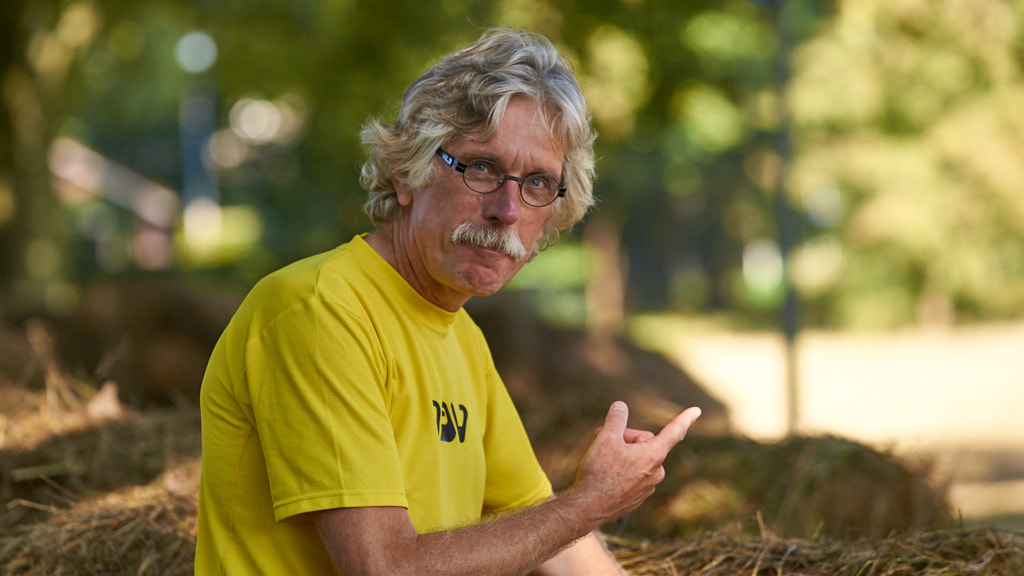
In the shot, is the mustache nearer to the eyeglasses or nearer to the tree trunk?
the eyeglasses

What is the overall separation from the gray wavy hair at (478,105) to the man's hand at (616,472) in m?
0.66

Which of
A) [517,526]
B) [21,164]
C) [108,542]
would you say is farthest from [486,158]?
[21,164]

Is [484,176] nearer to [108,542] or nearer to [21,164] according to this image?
[108,542]

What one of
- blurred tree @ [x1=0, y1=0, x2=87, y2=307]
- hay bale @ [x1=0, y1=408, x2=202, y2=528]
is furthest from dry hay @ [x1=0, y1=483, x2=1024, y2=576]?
blurred tree @ [x1=0, y1=0, x2=87, y2=307]

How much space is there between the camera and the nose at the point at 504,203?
210cm

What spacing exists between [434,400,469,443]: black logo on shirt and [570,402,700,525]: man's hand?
34cm

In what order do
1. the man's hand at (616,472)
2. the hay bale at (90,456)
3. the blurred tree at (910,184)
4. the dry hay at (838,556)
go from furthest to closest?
the blurred tree at (910,184) → the hay bale at (90,456) → the dry hay at (838,556) → the man's hand at (616,472)

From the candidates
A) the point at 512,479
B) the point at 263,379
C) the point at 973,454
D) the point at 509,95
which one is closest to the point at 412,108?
the point at 509,95

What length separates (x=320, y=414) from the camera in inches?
69.6

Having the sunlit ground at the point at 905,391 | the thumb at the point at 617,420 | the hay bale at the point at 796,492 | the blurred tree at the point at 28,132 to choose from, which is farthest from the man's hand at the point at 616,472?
the blurred tree at the point at 28,132

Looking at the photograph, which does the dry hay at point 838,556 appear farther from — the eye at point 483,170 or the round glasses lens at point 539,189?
the eye at point 483,170

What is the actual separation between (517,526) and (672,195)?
24.9 metres

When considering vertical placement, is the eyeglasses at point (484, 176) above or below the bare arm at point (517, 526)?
above

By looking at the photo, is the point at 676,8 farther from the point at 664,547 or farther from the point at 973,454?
the point at 664,547
